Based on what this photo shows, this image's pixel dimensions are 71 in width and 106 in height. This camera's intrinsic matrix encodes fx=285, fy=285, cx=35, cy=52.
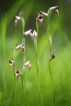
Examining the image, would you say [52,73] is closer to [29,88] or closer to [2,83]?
[29,88]

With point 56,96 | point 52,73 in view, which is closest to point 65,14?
point 52,73

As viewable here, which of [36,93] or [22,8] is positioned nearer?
[36,93]

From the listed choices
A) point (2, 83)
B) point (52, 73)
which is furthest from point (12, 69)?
point (52, 73)

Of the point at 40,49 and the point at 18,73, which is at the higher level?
the point at 40,49

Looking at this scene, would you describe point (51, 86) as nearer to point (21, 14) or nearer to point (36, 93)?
point (36, 93)

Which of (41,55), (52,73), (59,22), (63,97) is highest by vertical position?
(59,22)

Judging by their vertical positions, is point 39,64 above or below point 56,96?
above
